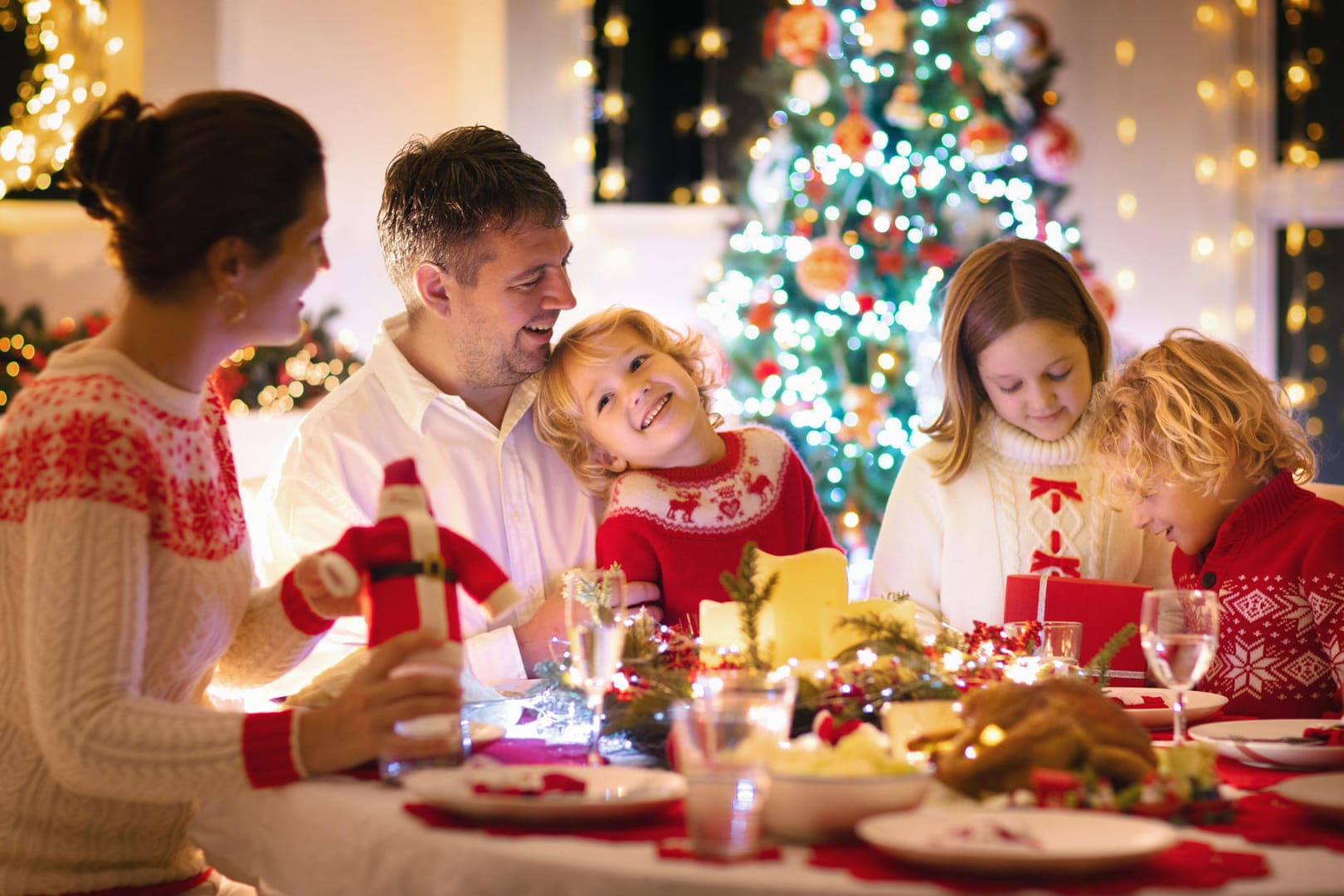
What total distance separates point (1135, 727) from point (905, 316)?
13.0ft

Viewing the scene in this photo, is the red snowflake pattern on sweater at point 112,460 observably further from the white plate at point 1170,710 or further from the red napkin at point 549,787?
the white plate at point 1170,710

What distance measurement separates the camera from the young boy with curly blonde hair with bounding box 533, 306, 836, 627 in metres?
2.66

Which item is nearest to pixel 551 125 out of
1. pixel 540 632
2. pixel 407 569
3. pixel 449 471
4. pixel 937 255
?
pixel 937 255

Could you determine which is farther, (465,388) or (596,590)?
(465,388)

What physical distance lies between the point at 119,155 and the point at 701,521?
146 centimetres

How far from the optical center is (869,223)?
523cm

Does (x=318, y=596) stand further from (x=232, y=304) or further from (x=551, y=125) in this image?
(x=551, y=125)

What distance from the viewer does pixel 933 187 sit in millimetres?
5199

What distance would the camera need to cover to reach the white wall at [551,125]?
6398mm

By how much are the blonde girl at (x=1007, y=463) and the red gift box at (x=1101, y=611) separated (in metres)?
0.45

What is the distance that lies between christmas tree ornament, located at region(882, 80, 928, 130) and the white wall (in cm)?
155

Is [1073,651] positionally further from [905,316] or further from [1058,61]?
[1058,61]

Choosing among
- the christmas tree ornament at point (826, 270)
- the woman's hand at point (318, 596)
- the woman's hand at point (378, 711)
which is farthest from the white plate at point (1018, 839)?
the christmas tree ornament at point (826, 270)

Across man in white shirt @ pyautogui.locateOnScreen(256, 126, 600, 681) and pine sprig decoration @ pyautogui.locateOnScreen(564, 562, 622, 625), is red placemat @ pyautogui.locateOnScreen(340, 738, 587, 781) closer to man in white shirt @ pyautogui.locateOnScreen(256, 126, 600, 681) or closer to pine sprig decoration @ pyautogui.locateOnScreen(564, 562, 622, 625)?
pine sprig decoration @ pyautogui.locateOnScreen(564, 562, 622, 625)
